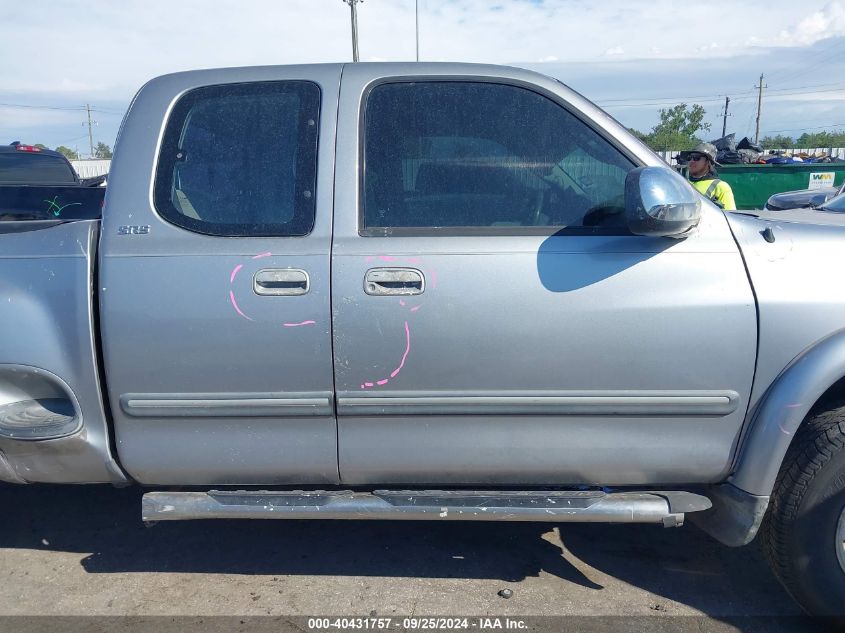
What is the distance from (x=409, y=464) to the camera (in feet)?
9.08

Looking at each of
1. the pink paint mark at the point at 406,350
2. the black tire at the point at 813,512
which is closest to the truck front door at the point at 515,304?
the pink paint mark at the point at 406,350

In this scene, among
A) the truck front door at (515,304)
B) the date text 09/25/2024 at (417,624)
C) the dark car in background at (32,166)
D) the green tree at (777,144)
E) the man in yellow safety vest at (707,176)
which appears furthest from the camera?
the green tree at (777,144)

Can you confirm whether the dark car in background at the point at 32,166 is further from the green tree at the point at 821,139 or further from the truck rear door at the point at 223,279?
the green tree at the point at 821,139

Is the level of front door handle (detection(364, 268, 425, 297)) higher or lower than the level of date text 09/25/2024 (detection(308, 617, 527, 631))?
higher

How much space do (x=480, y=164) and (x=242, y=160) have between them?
0.89 m

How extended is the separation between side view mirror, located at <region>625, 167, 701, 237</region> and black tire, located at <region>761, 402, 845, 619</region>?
899 millimetres

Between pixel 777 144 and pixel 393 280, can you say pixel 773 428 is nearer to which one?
pixel 393 280

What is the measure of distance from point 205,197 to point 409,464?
49.5 inches

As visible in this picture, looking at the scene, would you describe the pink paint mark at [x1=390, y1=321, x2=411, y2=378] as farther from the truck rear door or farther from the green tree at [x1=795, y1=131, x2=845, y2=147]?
the green tree at [x1=795, y1=131, x2=845, y2=147]

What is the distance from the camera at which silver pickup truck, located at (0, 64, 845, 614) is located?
102 inches

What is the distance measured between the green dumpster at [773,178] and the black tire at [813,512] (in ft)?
54.9

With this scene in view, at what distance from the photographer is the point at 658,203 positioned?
2.46 m

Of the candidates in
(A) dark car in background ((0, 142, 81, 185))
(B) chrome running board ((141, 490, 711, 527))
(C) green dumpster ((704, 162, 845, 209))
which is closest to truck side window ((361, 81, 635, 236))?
(B) chrome running board ((141, 490, 711, 527))

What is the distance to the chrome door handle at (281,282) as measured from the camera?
2631mm
